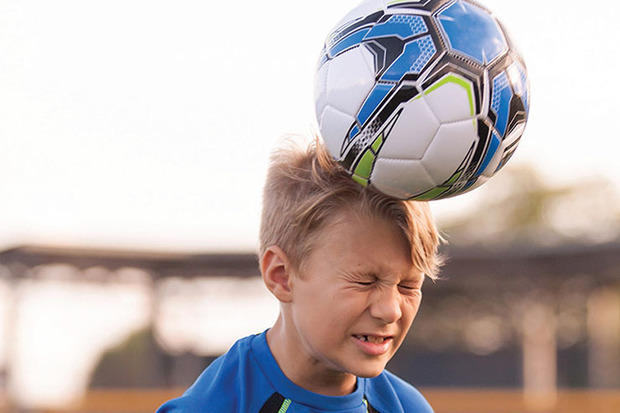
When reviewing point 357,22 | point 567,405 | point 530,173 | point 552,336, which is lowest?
point 530,173

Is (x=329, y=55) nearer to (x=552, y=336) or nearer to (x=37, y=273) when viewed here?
(x=37, y=273)

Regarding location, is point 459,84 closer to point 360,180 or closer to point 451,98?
point 451,98

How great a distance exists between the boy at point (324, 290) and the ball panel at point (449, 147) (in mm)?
338

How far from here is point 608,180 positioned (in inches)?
2137

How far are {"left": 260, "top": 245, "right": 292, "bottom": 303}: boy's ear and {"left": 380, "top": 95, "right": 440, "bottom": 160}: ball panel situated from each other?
0.67m

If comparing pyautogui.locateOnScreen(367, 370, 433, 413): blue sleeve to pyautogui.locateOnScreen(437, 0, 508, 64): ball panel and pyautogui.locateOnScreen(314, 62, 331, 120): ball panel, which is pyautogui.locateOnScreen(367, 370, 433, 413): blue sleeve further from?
pyautogui.locateOnScreen(437, 0, 508, 64): ball panel

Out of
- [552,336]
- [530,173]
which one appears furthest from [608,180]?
[552,336]

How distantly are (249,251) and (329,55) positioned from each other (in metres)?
19.4

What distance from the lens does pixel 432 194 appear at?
99.6 inches

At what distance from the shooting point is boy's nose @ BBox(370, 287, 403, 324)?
2615 millimetres

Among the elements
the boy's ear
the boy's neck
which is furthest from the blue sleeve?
the boy's ear

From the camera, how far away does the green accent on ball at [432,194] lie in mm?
2494

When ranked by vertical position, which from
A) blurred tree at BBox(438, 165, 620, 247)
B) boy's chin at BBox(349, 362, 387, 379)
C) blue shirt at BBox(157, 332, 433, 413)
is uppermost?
boy's chin at BBox(349, 362, 387, 379)

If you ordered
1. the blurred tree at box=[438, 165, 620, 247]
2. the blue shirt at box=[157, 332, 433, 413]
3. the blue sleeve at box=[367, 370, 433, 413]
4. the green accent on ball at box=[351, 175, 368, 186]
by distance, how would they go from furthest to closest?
1. the blurred tree at box=[438, 165, 620, 247]
2. the blue sleeve at box=[367, 370, 433, 413]
3. the blue shirt at box=[157, 332, 433, 413]
4. the green accent on ball at box=[351, 175, 368, 186]
